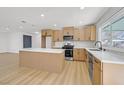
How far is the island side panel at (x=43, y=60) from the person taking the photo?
4332mm

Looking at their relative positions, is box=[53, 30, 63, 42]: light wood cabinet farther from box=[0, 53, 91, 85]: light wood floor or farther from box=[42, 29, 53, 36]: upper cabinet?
box=[0, 53, 91, 85]: light wood floor

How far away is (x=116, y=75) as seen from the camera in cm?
203

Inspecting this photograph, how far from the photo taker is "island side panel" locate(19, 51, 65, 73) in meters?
4.33

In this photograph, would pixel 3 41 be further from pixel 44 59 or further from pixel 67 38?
pixel 44 59

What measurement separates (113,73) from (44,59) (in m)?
3.01

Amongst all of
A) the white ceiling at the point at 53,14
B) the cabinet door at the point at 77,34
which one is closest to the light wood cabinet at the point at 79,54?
the cabinet door at the point at 77,34

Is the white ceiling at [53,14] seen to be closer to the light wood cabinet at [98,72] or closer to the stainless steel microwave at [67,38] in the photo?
the stainless steel microwave at [67,38]

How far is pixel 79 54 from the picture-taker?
701 cm

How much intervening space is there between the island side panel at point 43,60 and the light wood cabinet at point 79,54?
262 cm

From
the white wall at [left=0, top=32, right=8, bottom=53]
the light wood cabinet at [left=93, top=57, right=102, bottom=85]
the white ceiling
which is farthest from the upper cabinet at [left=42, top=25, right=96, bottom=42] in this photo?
the white wall at [left=0, top=32, right=8, bottom=53]

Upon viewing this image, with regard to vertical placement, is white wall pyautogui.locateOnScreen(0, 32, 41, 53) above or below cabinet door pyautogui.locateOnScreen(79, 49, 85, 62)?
above
